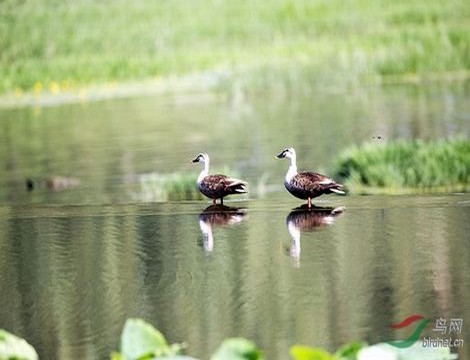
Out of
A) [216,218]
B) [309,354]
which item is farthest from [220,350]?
[216,218]

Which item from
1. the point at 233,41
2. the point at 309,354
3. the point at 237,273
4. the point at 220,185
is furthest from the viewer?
the point at 233,41

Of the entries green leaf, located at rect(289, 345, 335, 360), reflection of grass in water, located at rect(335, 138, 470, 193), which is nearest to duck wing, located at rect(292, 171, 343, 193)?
green leaf, located at rect(289, 345, 335, 360)

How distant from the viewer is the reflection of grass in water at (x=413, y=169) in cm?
714

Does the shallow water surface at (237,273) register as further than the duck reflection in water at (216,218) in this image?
No

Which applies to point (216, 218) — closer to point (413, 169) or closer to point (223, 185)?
point (223, 185)

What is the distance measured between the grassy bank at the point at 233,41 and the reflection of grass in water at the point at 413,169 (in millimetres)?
5943

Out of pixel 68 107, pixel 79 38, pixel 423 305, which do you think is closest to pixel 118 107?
pixel 68 107

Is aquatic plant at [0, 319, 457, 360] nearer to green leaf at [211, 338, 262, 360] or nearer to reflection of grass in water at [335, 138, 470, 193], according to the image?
green leaf at [211, 338, 262, 360]

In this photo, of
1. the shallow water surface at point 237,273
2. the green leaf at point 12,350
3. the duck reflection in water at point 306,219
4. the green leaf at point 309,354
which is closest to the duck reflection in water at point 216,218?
the shallow water surface at point 237,273

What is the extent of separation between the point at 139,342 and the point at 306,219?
219 cm

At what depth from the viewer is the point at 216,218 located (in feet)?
15.0

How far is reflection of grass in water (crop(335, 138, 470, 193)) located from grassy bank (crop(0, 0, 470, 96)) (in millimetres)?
5943

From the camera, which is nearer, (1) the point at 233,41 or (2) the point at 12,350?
(2) the point at 12,350

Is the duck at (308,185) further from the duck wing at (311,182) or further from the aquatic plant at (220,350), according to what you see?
the aquatic plant at (220,350)
